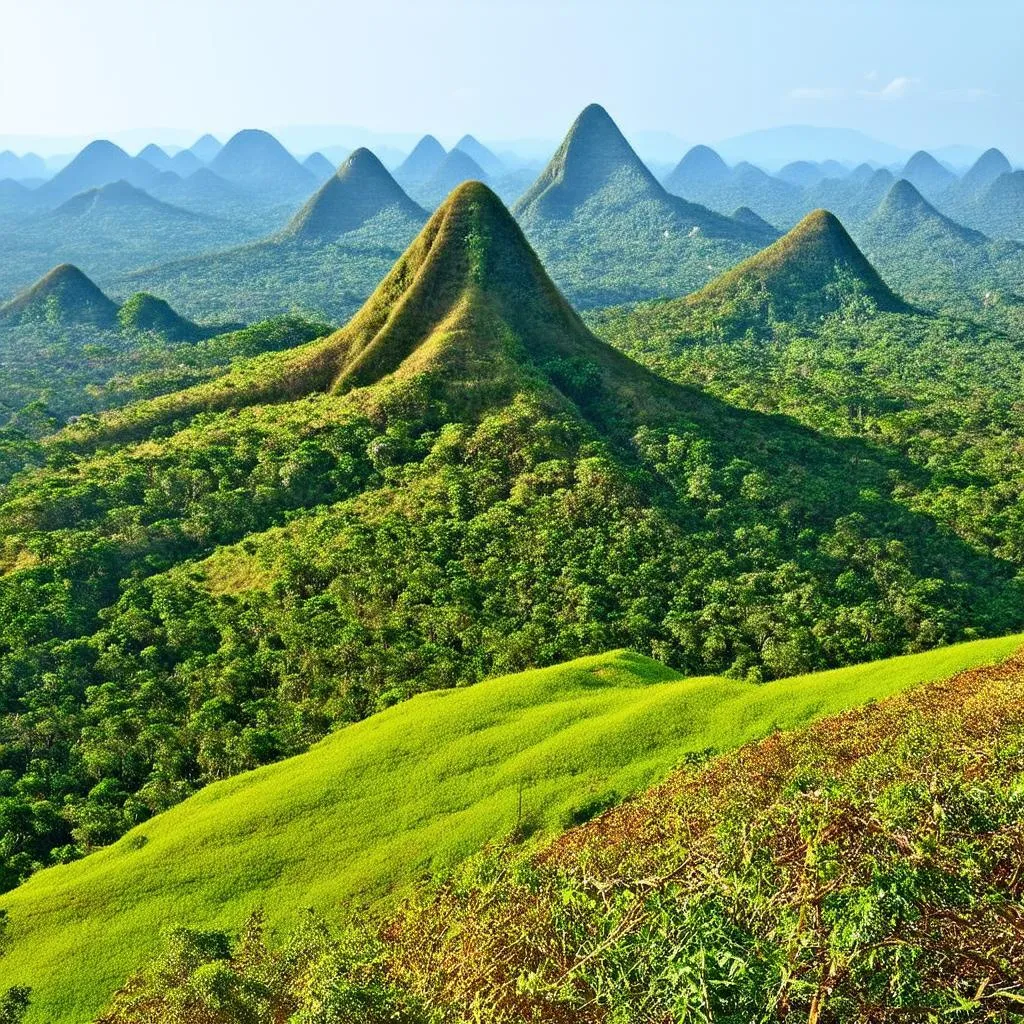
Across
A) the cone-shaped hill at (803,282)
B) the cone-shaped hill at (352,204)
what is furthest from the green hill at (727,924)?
the cone-shaped hill at (352,204)

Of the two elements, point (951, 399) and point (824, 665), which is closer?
point (824, 665)

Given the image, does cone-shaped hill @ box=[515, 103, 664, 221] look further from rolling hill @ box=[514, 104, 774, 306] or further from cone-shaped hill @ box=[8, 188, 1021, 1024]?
cone-shaped hill @ box=[8, 188, 1021, 1024]

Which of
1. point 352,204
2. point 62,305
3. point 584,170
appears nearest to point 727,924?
→ point 62,305

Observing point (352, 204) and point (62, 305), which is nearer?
point (62, 305)

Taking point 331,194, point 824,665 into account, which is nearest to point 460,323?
point 824,665

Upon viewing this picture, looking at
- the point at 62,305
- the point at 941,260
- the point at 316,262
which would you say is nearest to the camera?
the point at 62,305

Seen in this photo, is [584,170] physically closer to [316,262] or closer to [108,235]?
[316,262]

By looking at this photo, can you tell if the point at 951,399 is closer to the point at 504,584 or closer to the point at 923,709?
the point at 504,584
